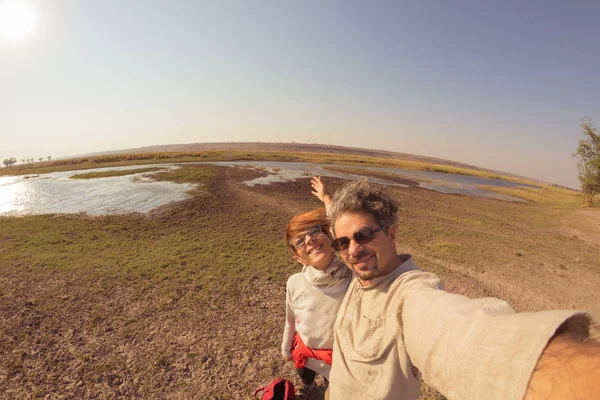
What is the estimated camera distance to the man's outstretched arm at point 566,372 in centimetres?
66

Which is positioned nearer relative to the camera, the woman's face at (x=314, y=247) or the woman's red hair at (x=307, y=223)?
the woman's face at (x=314, y=247)

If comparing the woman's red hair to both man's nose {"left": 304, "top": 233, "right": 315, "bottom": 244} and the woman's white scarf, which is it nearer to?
man's nose {"left": 304, "top": 233, "right": 315, "bottom": 244}

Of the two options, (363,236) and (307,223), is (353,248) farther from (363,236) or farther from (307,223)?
(307,223)

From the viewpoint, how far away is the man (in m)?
0.77

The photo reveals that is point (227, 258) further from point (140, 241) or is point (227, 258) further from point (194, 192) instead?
point (194, 192)

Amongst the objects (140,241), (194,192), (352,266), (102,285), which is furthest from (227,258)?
(194,192)

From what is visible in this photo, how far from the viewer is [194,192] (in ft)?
71.1

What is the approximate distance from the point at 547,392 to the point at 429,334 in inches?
22.3

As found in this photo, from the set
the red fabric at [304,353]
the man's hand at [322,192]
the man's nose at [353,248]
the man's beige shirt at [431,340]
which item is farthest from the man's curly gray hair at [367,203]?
the red fabric at [304,353]

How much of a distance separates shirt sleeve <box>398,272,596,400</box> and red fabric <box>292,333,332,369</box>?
65.4 inches

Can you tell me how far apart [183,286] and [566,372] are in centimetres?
920

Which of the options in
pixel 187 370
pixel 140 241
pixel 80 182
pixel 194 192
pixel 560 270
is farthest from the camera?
pixel 80 182

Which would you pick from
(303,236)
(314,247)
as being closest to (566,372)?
(314,247)

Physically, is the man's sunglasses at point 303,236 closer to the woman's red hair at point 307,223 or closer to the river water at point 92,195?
the woman's red hair at point 307,223
